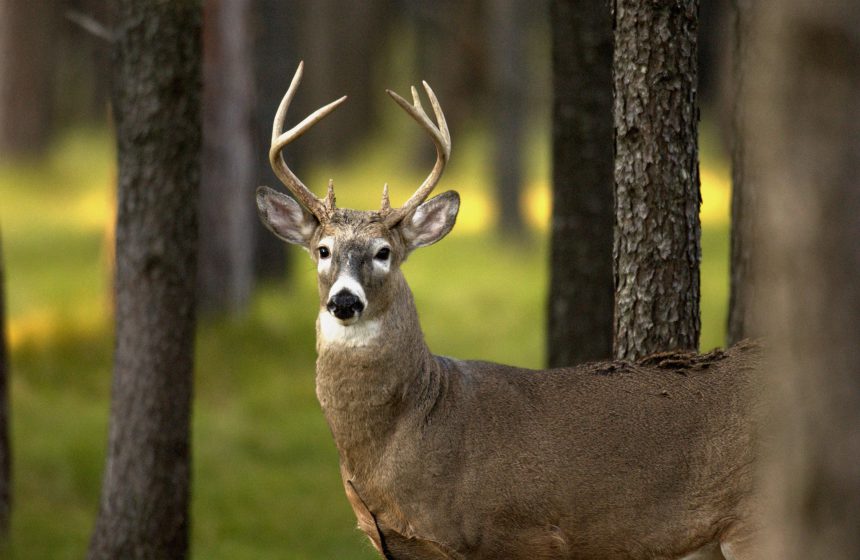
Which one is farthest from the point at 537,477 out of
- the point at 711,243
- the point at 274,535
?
the point at 711,243

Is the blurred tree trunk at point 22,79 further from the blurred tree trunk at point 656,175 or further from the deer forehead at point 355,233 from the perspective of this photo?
the blurred tree trunk at point 656,175

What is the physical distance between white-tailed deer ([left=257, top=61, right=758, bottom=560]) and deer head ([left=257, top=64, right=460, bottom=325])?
12 mm

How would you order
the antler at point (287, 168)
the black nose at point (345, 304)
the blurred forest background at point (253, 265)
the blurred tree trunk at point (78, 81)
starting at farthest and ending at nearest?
the blurred tree trunk at point (78, 81)
the blurred forest background at point (253, 265)
the antler at point (287, 168)
the black nose at point (345, 304)

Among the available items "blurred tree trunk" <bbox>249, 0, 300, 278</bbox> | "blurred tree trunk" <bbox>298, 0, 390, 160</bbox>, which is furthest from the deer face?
"blurred tree trunk" <bbox>298, 0, 390, 160</bbox>

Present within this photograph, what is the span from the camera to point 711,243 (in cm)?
1925

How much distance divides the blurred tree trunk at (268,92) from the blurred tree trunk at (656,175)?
9.37 meters

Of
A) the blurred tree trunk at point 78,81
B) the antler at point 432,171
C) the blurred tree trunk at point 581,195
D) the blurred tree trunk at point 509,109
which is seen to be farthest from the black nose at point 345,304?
the blurred tree trunk at point 78,81

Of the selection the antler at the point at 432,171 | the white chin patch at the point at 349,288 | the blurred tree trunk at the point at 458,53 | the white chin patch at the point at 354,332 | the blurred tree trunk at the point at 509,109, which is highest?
the blurred tree trunk at the point at 458,53

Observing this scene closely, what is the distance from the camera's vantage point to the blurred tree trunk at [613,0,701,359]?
592 cm

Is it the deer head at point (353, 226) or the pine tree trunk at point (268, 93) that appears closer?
the deer head at point (353, 226)

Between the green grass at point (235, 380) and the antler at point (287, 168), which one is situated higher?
the antler at point (287, 168)

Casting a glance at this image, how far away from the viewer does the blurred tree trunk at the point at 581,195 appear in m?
8.18

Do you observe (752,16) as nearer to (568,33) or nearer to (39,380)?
(568,33)

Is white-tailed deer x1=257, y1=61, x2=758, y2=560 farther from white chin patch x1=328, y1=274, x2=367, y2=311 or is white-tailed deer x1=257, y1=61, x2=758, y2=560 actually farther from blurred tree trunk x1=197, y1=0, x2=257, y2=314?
blurred tree trunk x1=197, y1=0, x2=257, y2=314
